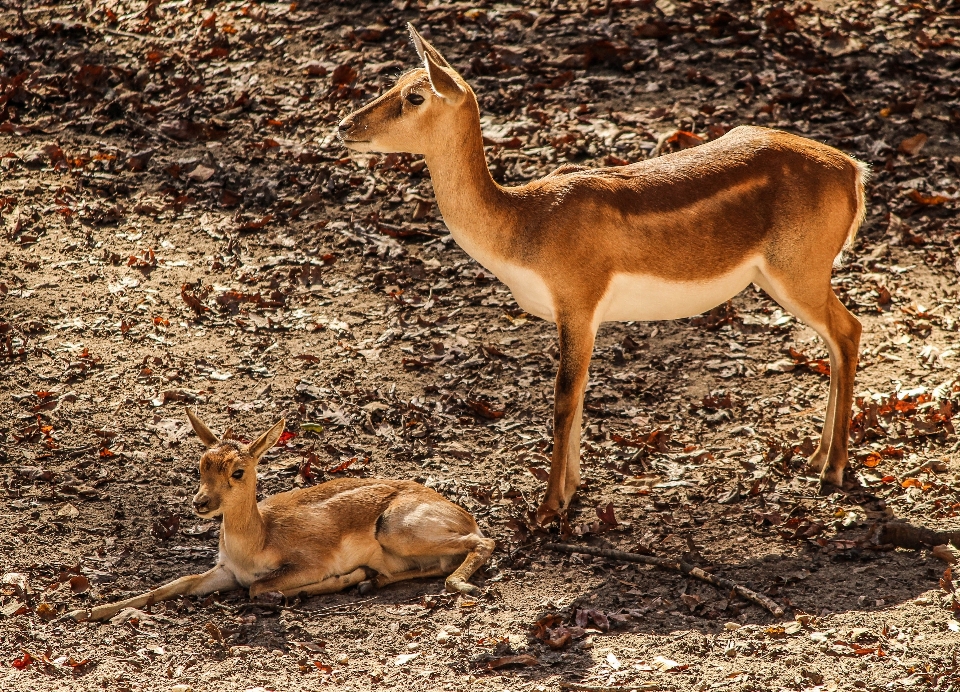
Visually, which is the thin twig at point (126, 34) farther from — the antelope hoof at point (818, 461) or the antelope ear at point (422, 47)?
the antelope hoof at point (818, 461)

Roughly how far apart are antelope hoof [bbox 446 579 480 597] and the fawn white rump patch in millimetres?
1995

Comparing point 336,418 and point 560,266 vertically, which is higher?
point 560,266

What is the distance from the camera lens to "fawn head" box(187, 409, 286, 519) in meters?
6.58

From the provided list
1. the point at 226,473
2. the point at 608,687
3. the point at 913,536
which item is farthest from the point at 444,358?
the point at 608,687

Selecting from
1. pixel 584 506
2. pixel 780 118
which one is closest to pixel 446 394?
pixel 584 506

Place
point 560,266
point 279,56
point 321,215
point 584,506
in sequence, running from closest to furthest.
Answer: point 560,266 → point 584,506 → point 321,215 → point 279,56

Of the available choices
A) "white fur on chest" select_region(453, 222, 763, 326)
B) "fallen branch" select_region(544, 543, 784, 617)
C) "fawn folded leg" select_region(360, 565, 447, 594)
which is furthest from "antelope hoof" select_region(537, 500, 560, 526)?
"white fur on chest" select_region(453, 222, 763, 326)

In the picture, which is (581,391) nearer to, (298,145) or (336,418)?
(336,418)

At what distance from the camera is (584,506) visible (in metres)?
7.87

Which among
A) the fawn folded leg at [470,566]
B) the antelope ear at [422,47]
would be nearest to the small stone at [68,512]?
the fawn folded leg at [470,566]

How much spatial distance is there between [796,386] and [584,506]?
234 centimetres

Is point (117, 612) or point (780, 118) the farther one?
point (780, 118)

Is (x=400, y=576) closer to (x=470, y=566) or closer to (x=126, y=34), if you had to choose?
(x=470, y=566)

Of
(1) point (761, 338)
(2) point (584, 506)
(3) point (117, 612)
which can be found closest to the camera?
(3) point (117, 612)
